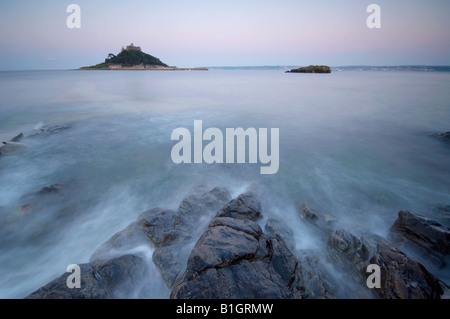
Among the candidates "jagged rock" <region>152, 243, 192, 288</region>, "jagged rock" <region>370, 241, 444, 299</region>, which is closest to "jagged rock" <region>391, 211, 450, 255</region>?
"jagged rock" <region>370, 241, 444, 299</region>

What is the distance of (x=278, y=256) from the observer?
342 centimetres

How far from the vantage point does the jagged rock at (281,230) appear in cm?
431

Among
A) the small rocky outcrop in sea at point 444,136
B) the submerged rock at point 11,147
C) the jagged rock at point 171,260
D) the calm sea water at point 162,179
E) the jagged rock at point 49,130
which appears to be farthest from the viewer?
the jagged rock at point 49,130

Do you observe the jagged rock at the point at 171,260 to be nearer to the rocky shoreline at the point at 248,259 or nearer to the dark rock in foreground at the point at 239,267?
the rocky shoreline at the point at 248,259

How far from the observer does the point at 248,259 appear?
3145 mm

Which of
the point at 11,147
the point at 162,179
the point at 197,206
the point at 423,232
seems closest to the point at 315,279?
the point at 423,232

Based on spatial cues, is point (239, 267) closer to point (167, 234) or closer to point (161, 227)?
point (167, 234)

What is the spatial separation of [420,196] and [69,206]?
32.1 ft

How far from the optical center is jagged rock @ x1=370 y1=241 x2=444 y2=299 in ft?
9.38

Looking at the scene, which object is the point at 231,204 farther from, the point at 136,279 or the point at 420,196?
the point at 420,196

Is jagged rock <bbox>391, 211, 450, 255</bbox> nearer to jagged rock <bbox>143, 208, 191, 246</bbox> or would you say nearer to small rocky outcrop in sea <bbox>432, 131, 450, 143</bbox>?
jagged rock <bbox>143, 208, 191, 246</bbox>

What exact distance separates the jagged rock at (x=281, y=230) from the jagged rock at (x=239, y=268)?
0.62 meters

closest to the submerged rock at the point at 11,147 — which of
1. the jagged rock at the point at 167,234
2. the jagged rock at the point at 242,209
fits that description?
the jagged rock at the point at 167,234

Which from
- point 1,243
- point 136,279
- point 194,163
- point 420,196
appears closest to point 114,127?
point 194,163
